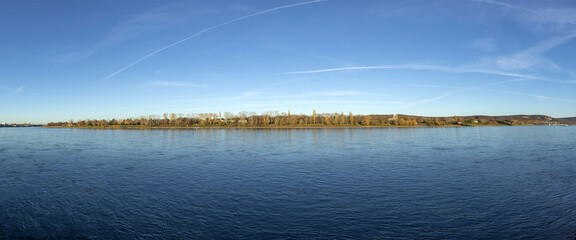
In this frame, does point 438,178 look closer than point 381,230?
No

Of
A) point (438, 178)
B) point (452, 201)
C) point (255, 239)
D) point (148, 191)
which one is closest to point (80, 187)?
point (148, 191)

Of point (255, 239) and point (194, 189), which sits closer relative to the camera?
point (255, 239)

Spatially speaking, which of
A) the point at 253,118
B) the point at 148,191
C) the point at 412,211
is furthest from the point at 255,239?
the point at 253,118

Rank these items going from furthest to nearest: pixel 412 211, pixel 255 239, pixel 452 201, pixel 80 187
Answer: pixel 80 187 < pixel 452 201 < pixel 412 211 < pixel 255 239

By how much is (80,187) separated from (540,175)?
3163 centimetres

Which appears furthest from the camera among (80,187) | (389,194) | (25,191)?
(80,187)

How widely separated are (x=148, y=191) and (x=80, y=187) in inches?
195

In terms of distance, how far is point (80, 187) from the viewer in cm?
1808

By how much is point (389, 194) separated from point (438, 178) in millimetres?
6635

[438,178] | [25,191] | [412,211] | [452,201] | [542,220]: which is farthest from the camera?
[438,178]

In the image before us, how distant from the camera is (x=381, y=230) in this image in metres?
10.8

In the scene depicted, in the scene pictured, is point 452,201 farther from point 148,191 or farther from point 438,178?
point 148,191

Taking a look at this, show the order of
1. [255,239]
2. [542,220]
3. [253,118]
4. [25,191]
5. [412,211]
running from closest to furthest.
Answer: [255,239], [542,220], [412,211], [25,191], [253,118]

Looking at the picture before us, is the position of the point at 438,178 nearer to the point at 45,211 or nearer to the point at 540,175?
the point at 540,175
